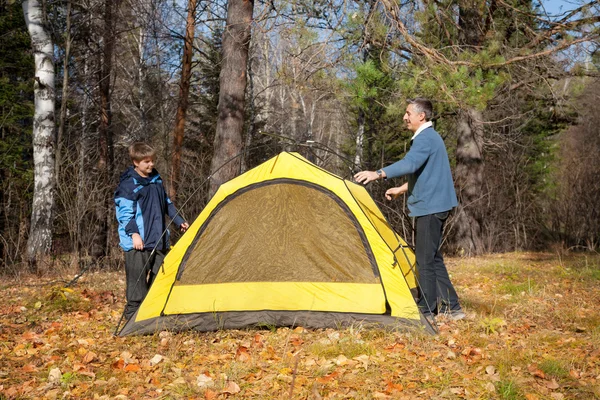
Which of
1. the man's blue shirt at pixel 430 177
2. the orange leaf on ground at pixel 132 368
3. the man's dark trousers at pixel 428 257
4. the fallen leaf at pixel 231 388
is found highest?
the man's blue shirt at pixel 430 177

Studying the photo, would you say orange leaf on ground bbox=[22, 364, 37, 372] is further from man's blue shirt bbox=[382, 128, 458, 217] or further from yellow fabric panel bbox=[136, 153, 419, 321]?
man's blue shirt bbox=[382, 128, 458, 217]

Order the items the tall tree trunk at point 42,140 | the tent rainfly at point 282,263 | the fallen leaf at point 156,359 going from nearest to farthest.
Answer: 1. the fallen leaf at point 156,359
2. the tent rainfly at point 282,263
3. the tall tree trunk at point 42,140

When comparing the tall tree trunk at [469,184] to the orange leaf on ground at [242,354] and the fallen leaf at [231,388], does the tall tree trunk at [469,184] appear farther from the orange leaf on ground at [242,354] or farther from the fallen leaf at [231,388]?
the fallen leaf at [231,388]

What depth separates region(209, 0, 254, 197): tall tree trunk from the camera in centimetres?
764

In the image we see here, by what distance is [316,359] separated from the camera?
370 cm

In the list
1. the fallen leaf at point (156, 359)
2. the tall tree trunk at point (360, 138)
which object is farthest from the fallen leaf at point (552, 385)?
the tall tree trunk at point (360, 138)

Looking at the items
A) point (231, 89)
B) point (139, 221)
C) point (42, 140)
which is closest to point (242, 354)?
point (139, 221)

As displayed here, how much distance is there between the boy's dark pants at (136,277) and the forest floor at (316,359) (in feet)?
0.91

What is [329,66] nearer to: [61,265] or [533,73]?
[533,73]

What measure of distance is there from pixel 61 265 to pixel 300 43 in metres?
5.01

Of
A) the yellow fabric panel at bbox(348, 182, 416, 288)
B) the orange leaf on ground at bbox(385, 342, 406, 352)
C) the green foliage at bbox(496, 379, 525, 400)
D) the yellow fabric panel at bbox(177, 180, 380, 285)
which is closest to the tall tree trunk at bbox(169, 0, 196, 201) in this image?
the yellow fabric panel at bbox(177, 180, 380, 285)

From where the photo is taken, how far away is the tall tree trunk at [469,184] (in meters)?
10.9

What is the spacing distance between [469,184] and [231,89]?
226 inches

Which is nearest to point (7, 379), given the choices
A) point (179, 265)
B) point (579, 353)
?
point (179, 265)
